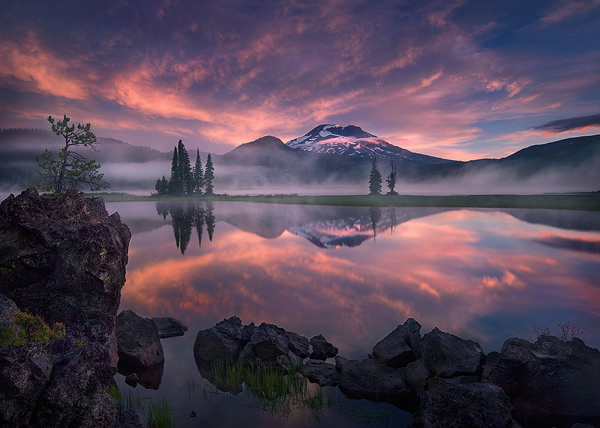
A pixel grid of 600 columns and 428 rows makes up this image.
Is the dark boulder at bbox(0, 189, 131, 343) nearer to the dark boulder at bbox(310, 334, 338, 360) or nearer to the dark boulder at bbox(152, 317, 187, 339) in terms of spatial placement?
the dark boulder at bbox(152, 317, 187, 339)

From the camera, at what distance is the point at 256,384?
9867mm

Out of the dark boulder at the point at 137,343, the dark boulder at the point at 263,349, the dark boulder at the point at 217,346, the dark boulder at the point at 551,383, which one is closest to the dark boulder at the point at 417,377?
the dark boulder at the point at 551,383

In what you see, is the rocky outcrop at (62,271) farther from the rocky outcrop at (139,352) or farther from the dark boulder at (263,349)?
the dark boulder at (263,349)

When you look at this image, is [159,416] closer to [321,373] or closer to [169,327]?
[321,373]

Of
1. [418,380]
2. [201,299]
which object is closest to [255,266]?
[201,299]

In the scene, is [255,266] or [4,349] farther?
[255,266]

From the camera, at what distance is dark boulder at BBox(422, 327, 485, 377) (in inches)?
368

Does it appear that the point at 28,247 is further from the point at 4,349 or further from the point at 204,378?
the point at 204,378

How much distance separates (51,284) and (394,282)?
19005 millimetres

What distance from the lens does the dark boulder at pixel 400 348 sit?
36.3 feet

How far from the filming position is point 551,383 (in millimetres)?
8258

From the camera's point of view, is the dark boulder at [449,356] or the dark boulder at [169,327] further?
the dark boulder at [169,327]

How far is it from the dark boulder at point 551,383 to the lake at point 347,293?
120 inches

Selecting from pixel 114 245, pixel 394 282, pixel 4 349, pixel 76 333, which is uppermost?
pixel 114 245
